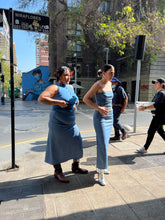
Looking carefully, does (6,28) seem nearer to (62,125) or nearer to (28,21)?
(28,21)

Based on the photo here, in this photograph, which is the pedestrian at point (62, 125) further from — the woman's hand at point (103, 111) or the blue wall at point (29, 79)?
the blue wall at point (29, 79)

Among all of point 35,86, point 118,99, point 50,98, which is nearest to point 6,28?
point 50,98

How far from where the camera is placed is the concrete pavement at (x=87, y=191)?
6.70ft

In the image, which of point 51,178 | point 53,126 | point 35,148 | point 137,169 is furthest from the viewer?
point 35,148

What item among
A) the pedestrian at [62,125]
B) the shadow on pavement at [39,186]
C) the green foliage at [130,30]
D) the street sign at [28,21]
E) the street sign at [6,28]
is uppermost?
the green foliage at [130,30]

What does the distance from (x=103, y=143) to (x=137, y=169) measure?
103 cm

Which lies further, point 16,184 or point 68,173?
point 68,173

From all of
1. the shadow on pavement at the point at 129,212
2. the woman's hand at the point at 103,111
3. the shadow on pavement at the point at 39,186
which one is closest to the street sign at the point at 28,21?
the woman's hand at the point at 103,111

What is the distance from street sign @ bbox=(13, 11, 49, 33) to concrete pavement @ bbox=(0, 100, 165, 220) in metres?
2.56

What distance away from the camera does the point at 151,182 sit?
2.70 meters

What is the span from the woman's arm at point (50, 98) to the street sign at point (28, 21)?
135cm

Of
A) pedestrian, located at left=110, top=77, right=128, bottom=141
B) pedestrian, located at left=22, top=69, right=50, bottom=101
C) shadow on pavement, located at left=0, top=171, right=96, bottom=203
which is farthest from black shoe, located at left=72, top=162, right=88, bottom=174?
pedestrian, located at left=22, top=69, right=50, bottom=101

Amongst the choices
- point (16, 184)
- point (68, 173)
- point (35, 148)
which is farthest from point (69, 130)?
point (35, 148)

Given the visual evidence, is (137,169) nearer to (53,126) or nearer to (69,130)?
(69,130)
